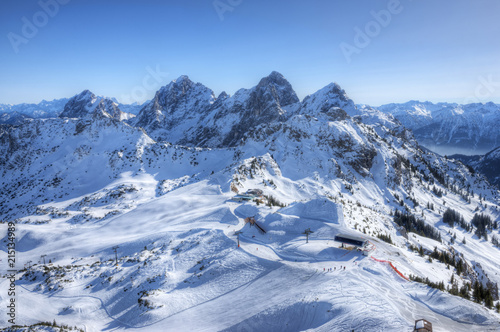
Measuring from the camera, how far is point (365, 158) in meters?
134

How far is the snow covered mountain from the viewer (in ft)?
95.9

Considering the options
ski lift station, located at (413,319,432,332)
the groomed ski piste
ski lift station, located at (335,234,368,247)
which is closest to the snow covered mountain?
the groomed ski piste

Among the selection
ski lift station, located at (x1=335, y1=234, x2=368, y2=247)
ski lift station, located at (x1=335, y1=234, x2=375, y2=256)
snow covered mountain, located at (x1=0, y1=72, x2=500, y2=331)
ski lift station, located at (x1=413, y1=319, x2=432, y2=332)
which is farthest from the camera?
ski lift station, located at (x1=335, y1=234, x2=368, y2=247)

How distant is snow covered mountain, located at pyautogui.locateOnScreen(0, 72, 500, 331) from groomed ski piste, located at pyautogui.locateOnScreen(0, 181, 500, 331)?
206mm

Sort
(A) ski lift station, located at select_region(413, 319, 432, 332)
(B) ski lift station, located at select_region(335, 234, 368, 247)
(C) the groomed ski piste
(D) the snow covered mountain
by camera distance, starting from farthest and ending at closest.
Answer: (B) ski lift station, located at select_region(335, 234, 368, 247) → (D) the snow covered mountain → (C) the groomed ski piste → (A) ski lift station, located at select_region(413, 319, 432, 332)

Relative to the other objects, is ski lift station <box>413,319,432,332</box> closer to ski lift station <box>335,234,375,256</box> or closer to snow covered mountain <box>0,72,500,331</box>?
snow covered mountain <box>0,72,500,331</box>

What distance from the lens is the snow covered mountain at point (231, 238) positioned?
29.2 metres

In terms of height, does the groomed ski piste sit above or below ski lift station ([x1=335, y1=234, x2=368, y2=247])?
below

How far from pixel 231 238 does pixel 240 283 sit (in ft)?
38.0

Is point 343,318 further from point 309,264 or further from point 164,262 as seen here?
point 164,262

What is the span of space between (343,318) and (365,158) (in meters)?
122

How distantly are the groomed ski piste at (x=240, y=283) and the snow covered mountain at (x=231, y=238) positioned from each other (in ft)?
0.68

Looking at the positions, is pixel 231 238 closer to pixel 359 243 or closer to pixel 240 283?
pixel 240 283

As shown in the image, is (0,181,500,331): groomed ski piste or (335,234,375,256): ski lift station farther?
(335,234,375,256): ski lift station
